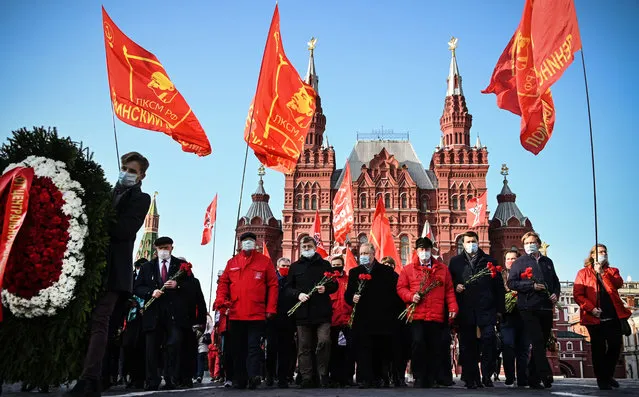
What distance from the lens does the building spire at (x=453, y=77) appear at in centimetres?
5853

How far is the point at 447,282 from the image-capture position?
8.38 meters

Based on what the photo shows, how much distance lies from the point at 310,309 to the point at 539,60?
519 centimetres

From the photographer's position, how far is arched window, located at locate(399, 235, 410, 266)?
52.8m

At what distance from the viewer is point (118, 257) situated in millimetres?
5457

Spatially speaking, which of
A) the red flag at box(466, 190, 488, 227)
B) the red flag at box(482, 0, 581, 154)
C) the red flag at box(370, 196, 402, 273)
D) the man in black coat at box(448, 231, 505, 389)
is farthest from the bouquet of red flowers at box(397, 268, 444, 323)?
the red flag at box(466, 190, 488, 227)

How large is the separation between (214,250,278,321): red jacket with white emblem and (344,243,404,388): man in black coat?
1.18 meters

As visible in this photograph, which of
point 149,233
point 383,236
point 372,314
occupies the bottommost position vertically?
point 372,314

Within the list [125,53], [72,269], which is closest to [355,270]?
[72,269]

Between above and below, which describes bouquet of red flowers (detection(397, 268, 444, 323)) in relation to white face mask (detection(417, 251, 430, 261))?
below

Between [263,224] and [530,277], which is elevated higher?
[263,224]

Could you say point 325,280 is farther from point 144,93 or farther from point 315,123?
point 315,123

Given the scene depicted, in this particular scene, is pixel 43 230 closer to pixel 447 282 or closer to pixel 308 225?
pixel 447 282

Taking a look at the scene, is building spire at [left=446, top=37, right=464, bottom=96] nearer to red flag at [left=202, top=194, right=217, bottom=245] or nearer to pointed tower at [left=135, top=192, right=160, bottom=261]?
red flag at [left=202, top=194, right=217, bottom=245]

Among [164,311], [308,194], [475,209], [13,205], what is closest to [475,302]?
[164,311]
